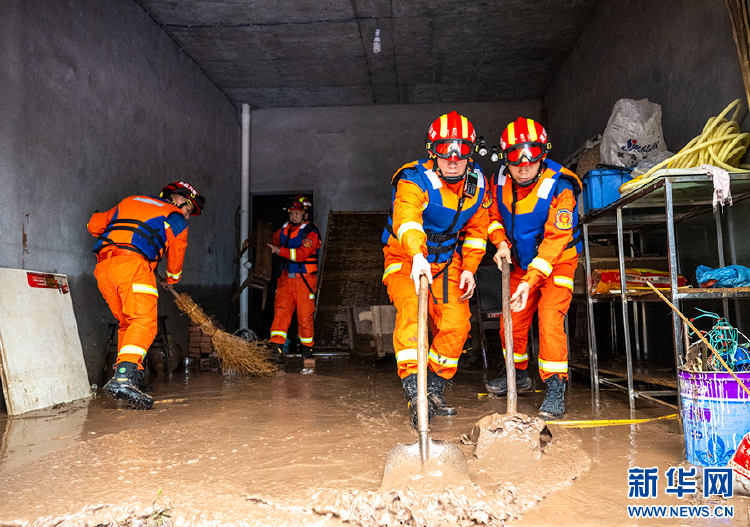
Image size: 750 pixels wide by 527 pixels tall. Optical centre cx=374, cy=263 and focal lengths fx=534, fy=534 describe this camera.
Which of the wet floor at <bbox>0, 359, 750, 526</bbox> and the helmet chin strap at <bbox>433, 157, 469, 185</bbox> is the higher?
the helmet chin strap at <bbox>433, 157, 469, 185</bbox>

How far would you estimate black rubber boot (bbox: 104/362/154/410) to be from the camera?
3.80 m

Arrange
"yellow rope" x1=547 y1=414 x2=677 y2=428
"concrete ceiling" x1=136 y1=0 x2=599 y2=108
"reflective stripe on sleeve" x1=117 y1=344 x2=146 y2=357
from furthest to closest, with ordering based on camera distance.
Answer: "concrete ceiling" x1=136 y1=0 x2=599 y2=108, "reflective stripe on sleeve" x1=117 y1=344 x2=146 y2=357, "yellow rope" x1=547 y1=414 x2=677 y2=428

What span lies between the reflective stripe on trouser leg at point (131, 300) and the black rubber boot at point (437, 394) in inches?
84.3

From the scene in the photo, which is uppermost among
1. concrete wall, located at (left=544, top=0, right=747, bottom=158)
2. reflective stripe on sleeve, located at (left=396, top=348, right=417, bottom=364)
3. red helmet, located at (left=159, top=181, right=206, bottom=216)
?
concrete wall, located at (left=544, top=0, right=747, bottom=158)

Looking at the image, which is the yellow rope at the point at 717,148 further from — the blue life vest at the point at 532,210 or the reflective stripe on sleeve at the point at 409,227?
the reflective stripe on sleeve at the point at 409,227

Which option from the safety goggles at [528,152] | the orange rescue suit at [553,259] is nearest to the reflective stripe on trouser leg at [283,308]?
the orange rescue suit at [553,259]

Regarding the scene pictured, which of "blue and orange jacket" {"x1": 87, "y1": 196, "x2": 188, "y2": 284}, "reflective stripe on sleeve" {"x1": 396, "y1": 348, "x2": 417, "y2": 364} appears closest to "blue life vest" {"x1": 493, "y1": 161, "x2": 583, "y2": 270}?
"reflective stripe on sleeve" {"x1": 396, "y1": 348, "x2": 417, "y2": 364}

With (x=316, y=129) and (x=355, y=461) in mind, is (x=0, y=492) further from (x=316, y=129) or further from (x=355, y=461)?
(x=316, y=129)

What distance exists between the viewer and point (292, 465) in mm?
2344

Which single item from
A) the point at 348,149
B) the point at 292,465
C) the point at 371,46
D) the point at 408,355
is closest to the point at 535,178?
the point at 408,355

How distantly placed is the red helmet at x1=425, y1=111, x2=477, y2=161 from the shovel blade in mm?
1886

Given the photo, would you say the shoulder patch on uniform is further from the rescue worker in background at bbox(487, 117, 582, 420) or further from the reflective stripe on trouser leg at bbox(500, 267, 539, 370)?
the reflective stripe on trouser leg at bbox(500, 267, 539, 370)

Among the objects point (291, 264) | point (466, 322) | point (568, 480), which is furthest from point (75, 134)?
point (568, 480)

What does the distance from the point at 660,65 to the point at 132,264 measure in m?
4.72
